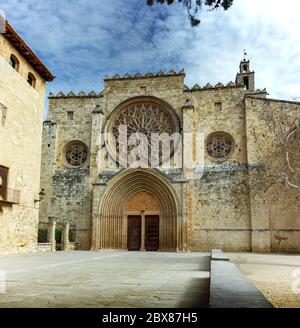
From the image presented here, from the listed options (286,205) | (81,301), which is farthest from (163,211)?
(81,301)

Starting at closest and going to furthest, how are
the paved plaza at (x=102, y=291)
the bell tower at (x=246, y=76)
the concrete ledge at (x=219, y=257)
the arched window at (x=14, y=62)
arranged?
the paved plaza at (x=102, y=291) → the concrete ledge at (x=219, y=257) → the arched window at (x=14, y=62) → the bell tower at (x=246, y=76)

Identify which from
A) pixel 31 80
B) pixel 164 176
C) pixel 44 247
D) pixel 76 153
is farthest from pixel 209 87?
pixel 44 247

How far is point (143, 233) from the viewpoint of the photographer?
66.2ft

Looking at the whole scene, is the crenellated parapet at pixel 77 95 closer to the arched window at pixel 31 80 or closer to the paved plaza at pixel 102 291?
the arched window at pixel 31 80

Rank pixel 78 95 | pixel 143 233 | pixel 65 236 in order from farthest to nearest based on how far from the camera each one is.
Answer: pixel 78 95, pixel 143 233, pixel 65 236

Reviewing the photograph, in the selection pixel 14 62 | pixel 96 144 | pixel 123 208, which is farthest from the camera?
pixel 96 144

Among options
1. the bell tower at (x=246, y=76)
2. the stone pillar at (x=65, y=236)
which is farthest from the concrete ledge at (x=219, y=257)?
the bell tower at (x=246, y=76)

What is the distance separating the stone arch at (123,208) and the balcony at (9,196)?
5571mm

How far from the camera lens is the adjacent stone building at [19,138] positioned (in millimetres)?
14375

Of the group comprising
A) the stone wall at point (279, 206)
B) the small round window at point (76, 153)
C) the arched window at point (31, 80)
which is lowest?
the stone wall at point (279, 206)

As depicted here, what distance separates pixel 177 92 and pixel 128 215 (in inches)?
293

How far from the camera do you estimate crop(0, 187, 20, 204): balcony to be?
46.0 feet

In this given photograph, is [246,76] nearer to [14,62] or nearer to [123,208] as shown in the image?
[123,208]

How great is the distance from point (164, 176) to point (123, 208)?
3.07m
